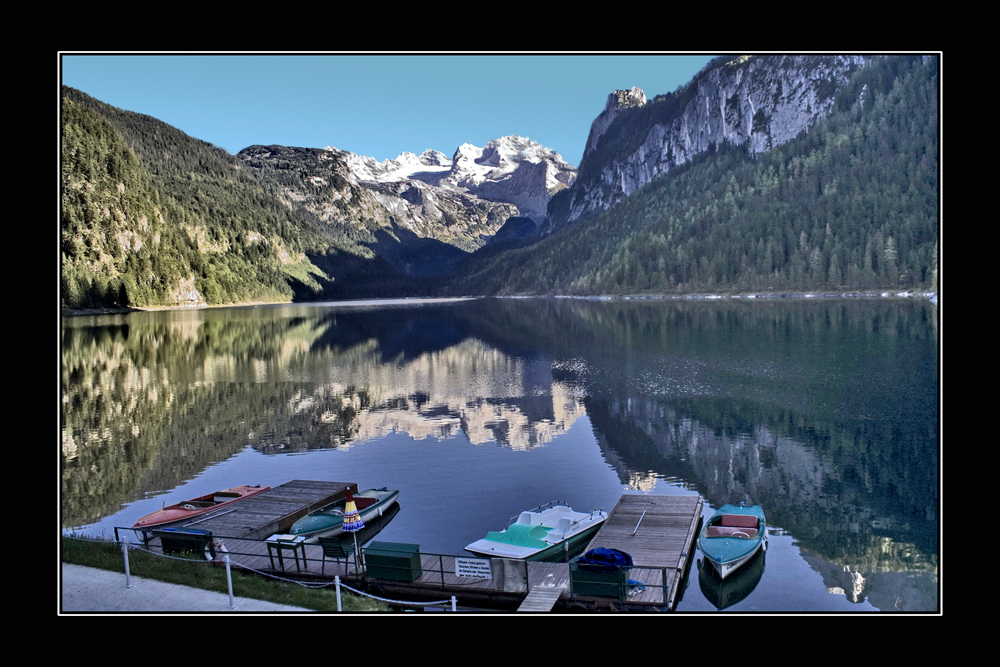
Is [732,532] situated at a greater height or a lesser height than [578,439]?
lesser

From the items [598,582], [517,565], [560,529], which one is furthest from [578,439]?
[598,582]

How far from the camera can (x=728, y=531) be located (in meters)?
28.6

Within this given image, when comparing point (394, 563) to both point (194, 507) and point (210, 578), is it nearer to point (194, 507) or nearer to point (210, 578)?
point (210, 578)

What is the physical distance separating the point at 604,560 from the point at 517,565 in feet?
9.89

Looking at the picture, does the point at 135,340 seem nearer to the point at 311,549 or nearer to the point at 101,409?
the point at 101,409

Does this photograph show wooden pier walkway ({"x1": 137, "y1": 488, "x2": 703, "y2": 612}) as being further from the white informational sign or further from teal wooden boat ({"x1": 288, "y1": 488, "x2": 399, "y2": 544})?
teal wooden boat ({"x1": 288, "y1": 488, "x2": 399, "y2": 544})

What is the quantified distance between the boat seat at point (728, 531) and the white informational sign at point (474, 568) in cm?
961

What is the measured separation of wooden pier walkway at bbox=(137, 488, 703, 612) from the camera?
940 inches

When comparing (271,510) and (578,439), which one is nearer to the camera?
(271,510)

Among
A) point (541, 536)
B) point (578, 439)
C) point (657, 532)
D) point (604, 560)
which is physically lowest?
point (657, 532)

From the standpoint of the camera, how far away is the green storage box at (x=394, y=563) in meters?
25.4

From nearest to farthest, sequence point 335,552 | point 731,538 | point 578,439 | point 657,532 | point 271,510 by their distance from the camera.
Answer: point 335,552 → point 731,538 → point 657,532 → point 271,510 → point 578,439
